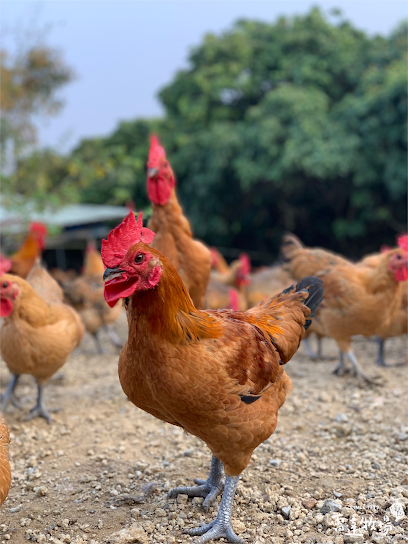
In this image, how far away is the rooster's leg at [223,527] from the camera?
2545 millimetres

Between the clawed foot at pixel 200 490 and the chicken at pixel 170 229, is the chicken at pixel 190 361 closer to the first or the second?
the clawed foot at pixel 200 490

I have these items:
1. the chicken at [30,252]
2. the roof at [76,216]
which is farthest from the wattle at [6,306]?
the roof at [76,216]

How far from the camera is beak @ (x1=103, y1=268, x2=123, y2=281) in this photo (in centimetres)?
214

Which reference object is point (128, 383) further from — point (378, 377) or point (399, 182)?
point (399, 182)

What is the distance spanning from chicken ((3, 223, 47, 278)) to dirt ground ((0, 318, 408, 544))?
10.9 ft

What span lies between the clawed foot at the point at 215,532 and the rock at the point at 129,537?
0.25 metres

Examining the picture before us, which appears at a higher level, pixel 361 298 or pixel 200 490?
pixel 361 298

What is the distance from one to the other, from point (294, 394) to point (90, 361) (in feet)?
10.6

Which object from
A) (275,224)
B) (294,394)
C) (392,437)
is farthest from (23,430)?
(275,224)

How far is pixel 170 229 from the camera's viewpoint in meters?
4.03

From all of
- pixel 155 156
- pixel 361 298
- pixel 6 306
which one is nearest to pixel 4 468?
pixel 6 306

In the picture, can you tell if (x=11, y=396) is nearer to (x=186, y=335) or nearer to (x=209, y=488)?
(x=209, y=488)

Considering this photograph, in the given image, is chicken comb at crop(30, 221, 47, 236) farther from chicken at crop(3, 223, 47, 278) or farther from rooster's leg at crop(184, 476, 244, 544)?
rooster's leg at crop(184, 476, 244, 544)

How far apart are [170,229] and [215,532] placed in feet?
7.62
